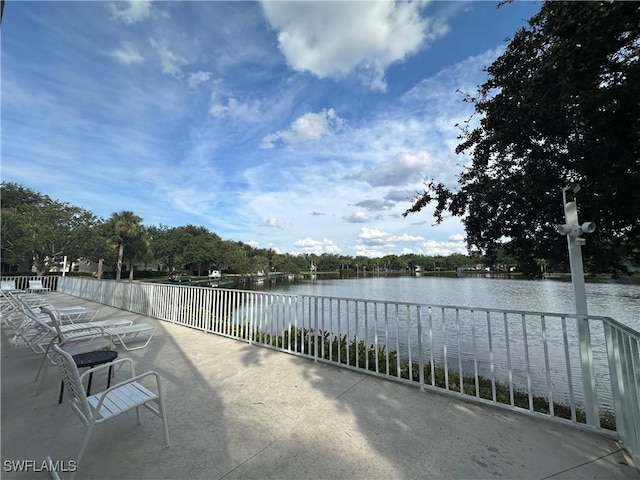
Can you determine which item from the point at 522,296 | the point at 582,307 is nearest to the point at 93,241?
the point at 582,307

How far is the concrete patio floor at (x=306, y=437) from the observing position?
5.43 feet

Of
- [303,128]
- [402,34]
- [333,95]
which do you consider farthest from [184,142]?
[402,34]

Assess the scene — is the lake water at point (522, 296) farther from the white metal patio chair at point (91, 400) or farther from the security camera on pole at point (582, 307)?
the white metal patio chair at point (91, 400)

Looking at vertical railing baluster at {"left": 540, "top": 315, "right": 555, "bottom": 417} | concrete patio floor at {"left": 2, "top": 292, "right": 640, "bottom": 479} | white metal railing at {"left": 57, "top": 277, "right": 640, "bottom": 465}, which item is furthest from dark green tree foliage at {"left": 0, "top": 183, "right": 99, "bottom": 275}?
vertical railing baluster at {"left": 540, "top": 315, "right": 555, "bottom": 417}

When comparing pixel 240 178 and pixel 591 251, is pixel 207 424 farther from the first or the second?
pixel 240 178

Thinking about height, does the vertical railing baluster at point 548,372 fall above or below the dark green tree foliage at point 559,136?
below

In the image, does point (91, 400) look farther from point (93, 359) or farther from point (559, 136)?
point (559, 136)

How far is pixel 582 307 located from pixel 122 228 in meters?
32.4

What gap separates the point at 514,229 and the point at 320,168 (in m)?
9.09

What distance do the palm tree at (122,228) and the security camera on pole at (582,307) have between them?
105ft

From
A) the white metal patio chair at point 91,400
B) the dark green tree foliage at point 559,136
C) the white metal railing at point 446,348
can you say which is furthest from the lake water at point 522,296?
the white metal patio chair at point 91,400

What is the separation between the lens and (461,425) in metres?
2.15

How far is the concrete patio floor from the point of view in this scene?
166 cm

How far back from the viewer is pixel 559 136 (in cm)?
322
